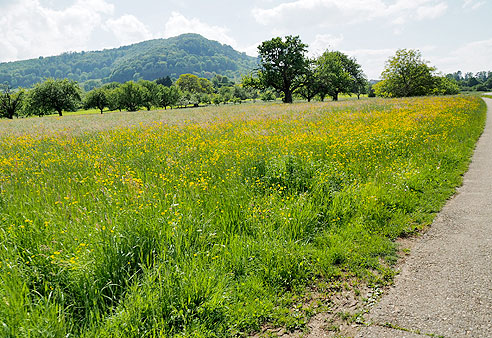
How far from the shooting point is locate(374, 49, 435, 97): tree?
56.4 meters

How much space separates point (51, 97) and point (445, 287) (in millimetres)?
74906

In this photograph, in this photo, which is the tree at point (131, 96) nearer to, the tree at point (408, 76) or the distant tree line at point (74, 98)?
the distant tree line at point (74, 98)

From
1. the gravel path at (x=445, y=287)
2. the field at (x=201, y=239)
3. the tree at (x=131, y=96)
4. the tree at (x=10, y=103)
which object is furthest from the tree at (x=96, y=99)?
the gravel path at (x=445, y=287)

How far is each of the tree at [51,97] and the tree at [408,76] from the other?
7000 centimetres

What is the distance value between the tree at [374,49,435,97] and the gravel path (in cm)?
6234

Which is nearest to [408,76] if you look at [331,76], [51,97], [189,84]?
[331,76]

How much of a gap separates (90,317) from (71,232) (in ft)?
4.68

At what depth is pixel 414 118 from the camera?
14.9 metres

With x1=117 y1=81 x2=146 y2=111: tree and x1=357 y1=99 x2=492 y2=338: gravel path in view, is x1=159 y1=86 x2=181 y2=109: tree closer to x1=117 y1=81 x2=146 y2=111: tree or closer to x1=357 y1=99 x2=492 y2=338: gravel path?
x1=117 y1=81 x2=146 y2=111: tree

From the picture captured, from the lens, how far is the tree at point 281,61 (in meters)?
46.5

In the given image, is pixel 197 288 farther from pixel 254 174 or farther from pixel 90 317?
pixel 254 174

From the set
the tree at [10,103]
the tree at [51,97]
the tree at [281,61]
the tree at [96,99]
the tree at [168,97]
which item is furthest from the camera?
the tree at [168,97]

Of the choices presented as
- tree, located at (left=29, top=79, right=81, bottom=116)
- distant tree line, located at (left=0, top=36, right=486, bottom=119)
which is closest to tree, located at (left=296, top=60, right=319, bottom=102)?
distant tree line, located at (left=0, top=36, right=486, bottom=119)

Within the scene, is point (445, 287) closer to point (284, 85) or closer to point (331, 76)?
point (284, 85)
